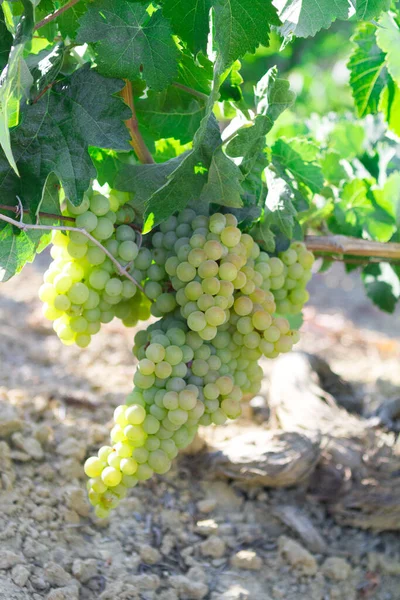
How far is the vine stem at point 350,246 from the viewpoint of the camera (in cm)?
176

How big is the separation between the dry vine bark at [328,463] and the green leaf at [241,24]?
1108mm

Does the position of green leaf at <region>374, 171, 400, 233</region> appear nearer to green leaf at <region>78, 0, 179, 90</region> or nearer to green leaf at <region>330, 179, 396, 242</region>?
green leaf at <region>330, 179, 396, 242</region>

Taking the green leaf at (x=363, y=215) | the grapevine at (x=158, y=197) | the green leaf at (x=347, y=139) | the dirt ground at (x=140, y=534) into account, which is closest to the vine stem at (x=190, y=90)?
the grapevine at (x=158, y=197)

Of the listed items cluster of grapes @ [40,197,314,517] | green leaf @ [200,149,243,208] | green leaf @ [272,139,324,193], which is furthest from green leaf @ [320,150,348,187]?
green leaf @ [200,149,243,208]

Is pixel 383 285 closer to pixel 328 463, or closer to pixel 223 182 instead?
pixel 328 463

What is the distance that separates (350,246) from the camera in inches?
70.1

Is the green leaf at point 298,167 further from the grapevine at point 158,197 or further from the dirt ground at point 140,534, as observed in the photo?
the dirt ground at point 140,534

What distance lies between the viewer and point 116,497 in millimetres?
1329

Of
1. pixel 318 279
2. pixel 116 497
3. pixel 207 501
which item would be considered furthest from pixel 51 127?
pixel 318 279

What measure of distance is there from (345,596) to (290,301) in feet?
2.54

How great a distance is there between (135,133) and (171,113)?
12cm

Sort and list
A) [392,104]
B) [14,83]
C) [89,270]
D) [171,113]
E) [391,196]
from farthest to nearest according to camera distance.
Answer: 1. [391,196]
2. [392,104]
3. [171,113]
4. [89,270]
5. [14,83]

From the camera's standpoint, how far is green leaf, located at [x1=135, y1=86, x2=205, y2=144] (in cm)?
149

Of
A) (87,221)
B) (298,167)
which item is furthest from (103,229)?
(298,167)
